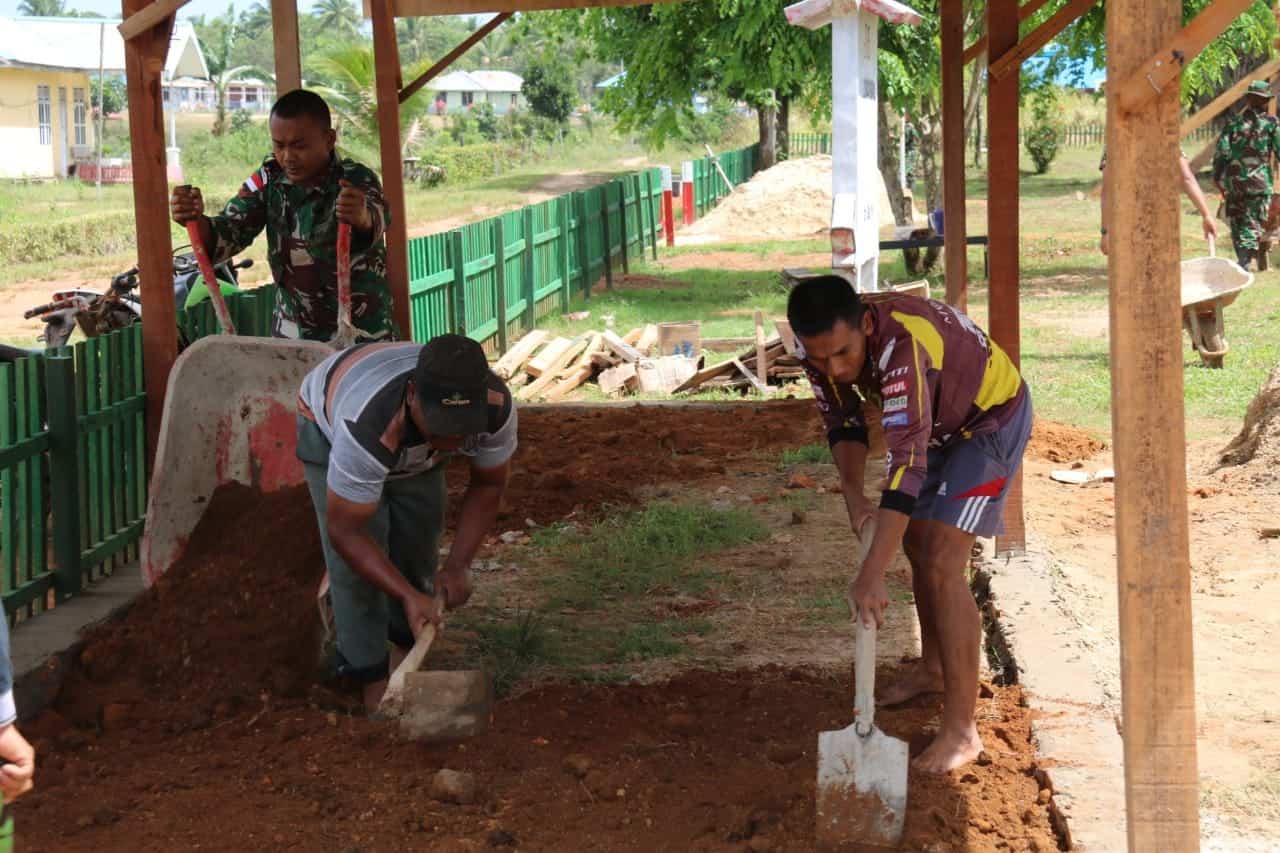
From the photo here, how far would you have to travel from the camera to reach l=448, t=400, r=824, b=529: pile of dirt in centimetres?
830

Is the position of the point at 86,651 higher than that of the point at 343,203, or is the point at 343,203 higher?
the point at 343,203

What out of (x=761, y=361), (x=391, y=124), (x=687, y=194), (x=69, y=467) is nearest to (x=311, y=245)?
(x=69, y=467)

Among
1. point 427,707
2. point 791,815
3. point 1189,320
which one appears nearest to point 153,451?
point 427,707

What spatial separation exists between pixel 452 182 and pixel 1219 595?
42.4m

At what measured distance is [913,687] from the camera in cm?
513

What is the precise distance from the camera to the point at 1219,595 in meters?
6.57

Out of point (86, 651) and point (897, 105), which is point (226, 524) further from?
point (897, 105)

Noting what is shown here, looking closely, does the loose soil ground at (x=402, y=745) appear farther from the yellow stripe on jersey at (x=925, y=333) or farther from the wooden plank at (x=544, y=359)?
the wooden plank at (x=544, y=359)

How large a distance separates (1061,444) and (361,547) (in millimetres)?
6171

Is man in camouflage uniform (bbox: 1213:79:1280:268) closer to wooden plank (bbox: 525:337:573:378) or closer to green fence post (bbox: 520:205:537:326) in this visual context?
green fence post (bbox: 520:205:537:326)

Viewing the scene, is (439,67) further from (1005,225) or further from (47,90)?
(47,90)

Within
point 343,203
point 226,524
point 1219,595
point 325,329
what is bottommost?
point 1219,595

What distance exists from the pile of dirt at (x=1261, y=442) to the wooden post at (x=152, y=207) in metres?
5.58

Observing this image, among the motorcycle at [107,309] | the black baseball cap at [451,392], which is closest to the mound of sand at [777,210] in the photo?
the motorcycle at [107,309]
